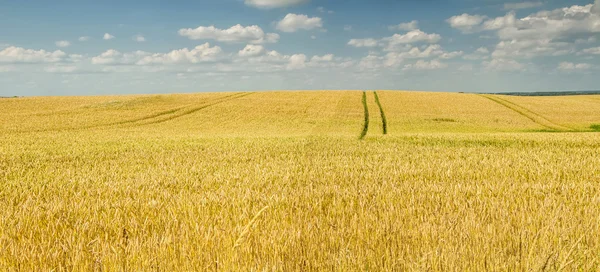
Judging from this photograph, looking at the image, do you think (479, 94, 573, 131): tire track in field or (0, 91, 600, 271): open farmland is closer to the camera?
(0, 91, 600, 271): open farmland

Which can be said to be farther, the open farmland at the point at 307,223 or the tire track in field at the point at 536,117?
the tire track in field at the point at 536,117

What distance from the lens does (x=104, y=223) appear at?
177 inches

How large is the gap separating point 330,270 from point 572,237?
243 centimetres

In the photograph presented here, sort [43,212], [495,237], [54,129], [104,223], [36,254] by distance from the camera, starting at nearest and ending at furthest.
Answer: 1. [36,254]
2. [495,237]
3. [104,223]
4. [43,212]
5. [54,129]

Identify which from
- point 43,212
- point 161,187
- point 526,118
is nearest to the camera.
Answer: point 43,212

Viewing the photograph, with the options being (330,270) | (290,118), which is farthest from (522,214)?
(290,118)

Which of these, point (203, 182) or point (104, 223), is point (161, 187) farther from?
point (104, 223)

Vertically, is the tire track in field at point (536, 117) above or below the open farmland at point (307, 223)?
below

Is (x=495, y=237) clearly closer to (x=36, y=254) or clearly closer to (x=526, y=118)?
(x=36, y=254)

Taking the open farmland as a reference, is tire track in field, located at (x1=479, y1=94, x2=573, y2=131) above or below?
below

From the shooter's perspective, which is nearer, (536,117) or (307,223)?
(307,223)

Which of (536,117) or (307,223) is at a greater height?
(307,223)

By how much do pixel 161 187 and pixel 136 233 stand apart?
3.06 meters

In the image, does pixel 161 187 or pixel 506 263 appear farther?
pixel 161 187
